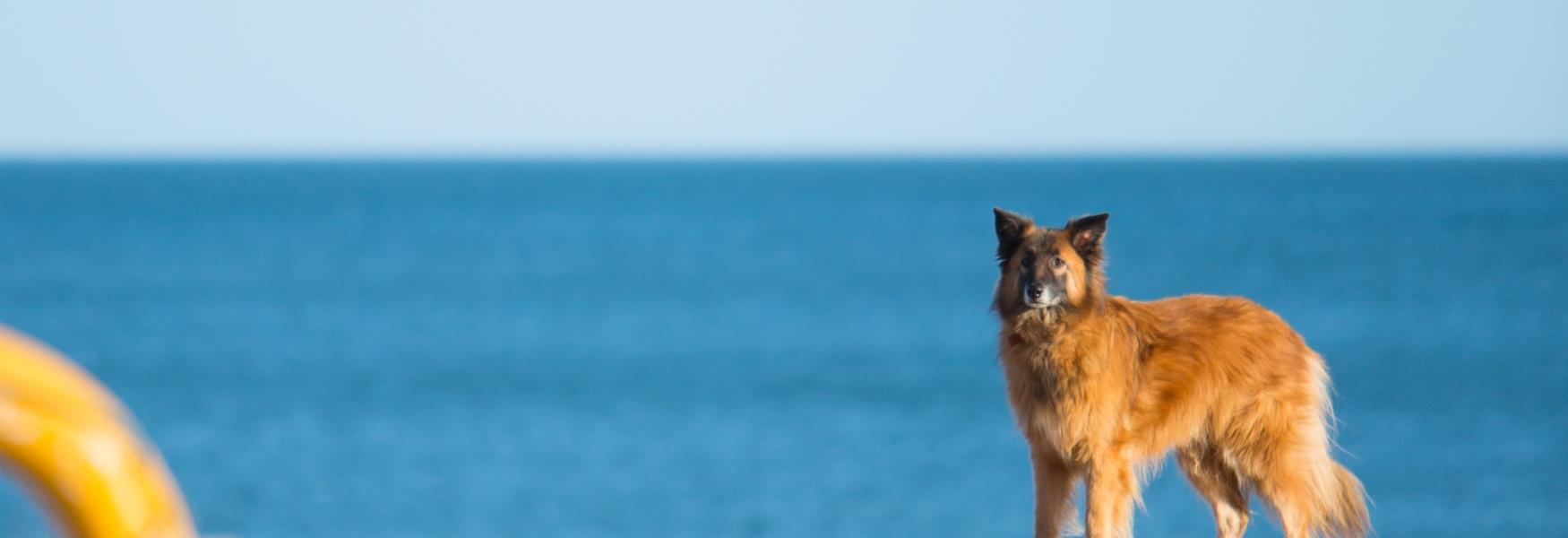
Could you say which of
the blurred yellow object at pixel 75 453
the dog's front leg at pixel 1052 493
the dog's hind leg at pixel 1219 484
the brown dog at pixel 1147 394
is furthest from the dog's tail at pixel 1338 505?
the blurred yellow object at pixel 75 453

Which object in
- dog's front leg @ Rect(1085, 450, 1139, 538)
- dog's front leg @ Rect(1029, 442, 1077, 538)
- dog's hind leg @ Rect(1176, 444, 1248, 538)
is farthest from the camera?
dog's hind leg @ Rect(1176, 444, 1248, 538)

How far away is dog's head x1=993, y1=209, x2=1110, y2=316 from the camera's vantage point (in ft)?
21.8

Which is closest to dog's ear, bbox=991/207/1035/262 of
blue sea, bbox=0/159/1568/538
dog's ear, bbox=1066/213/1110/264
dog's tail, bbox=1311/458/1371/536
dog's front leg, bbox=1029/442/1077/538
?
dog's ear, bbox=1066/213/1110/264

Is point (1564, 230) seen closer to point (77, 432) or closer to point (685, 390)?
point (685, 390)

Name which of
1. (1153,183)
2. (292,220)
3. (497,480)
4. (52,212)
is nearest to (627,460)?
(497,480)

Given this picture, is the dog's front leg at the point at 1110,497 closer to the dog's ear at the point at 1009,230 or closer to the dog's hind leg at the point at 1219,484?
the dog's hind leg at the point at 1219,484

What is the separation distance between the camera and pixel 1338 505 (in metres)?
7.66

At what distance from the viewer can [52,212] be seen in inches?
5994

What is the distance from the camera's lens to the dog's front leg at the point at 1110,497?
22.8 feet

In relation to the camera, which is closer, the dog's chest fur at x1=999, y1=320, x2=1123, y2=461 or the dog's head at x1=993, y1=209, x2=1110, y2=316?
the dog's head at x1=993, y1=209, x2=1110, y2=316

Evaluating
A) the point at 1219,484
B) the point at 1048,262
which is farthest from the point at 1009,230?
the point at 1219,484

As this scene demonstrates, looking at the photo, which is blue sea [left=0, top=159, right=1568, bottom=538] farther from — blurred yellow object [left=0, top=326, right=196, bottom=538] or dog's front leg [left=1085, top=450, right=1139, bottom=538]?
dog's front leg [left=1085, top=450, right=1139, bottom=538]

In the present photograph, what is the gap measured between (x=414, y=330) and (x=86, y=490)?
219 feet

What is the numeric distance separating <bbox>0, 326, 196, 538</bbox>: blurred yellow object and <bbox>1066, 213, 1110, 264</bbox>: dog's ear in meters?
4.93
